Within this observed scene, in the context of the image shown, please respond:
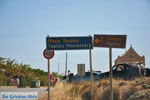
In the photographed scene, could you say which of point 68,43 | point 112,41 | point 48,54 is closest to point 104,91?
point 68,43

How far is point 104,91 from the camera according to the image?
1841cm

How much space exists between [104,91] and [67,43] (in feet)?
9.10

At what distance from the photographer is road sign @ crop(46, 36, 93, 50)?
17.2 m

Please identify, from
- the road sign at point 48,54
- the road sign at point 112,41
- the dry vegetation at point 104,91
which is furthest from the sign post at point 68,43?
the road sign at point 112,41

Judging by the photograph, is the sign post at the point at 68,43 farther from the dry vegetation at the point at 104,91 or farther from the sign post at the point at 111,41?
the sign post at the point at 111,41

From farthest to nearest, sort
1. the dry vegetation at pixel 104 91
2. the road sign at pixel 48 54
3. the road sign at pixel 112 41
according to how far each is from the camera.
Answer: the dry vegetation at pixel 104 91, the road sign at pixel 48 54, the road sign at pixel 112 41

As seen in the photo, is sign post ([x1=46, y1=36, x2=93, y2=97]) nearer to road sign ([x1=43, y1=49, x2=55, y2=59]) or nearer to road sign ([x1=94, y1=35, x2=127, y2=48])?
road sign ([x1=43, y1=49, x2=55, y2=59])

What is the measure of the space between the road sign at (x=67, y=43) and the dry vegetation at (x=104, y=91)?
88.2 inches

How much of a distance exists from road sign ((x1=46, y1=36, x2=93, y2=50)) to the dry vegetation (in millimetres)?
2240

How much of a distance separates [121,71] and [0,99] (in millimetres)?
7838

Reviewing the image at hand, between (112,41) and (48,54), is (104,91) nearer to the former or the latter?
(48,54)

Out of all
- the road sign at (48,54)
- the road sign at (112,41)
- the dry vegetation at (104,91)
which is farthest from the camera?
the dry vegetation at (104,91)

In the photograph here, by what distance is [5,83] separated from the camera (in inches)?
1725

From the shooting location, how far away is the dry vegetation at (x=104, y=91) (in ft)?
56.7
